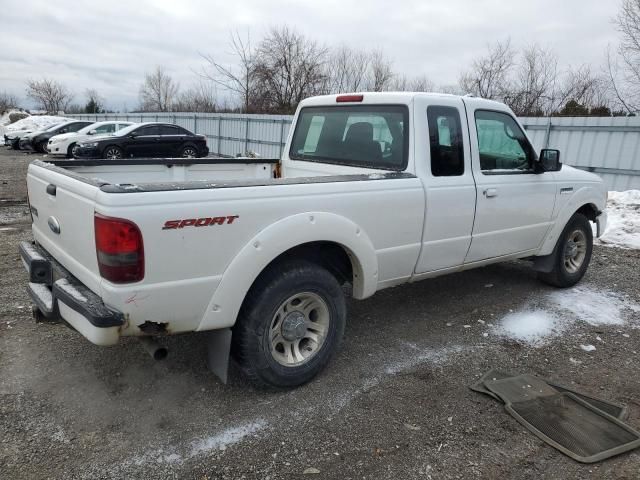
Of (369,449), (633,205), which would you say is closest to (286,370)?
(369,449)

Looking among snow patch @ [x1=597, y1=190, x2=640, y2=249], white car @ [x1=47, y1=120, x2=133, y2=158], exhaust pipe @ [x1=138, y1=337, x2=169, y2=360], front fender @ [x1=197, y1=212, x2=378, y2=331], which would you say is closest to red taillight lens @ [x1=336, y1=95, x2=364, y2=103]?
front fender @ [x1=197, y1=212, x2=378, y2=331]

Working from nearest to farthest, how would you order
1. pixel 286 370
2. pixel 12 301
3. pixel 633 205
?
pixel 286 370 < pixel 12 301 < pixel 633 205

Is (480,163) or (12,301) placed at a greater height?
(480,163)

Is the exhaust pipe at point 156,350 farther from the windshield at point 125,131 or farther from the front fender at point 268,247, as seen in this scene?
the windshield at point 125,131

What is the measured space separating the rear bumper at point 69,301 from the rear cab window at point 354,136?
2397 millimetres

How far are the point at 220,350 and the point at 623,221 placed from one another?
8.66 metres

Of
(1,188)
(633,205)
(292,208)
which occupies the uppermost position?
(292,208)

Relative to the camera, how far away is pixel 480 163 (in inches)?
173

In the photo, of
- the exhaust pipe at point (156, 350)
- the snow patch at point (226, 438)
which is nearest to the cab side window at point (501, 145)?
the snow patch at point (226, 438)

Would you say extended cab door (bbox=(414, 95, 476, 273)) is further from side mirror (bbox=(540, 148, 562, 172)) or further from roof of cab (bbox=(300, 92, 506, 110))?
side mirror (bbox=(540, 148, 562, 172))

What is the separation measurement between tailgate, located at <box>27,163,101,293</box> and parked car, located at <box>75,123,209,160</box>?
573 inches

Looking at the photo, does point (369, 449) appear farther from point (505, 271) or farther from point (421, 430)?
point (505, 271)

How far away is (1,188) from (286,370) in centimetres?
1139

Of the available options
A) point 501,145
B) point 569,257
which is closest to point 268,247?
point 501,145
